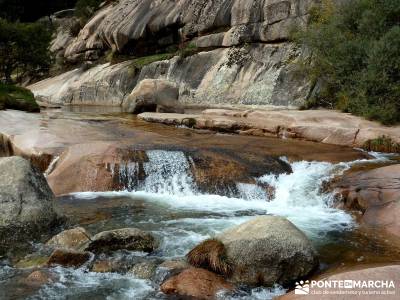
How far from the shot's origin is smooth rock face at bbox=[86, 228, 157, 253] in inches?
314

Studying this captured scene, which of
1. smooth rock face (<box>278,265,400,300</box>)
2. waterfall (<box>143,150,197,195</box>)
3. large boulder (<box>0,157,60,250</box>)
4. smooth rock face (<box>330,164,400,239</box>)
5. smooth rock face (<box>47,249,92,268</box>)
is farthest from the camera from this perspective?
waterfall (<box>143,150,197,195</box>)

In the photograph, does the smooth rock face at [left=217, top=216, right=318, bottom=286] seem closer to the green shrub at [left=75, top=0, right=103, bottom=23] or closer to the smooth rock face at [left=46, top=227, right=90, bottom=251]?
the smooth rock face at [left=46, top=227, right=90, bottom=251]

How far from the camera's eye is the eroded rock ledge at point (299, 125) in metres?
15.6

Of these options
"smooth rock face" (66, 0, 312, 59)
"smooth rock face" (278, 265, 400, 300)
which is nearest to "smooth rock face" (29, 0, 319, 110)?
"smooth rock face" (66, 0, 312, 59)

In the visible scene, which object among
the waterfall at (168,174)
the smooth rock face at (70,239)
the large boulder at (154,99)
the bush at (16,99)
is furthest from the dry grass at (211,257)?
the large boulder at (154,99)

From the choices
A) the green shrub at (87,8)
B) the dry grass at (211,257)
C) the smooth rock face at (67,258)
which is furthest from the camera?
the green shrub at (87,8)

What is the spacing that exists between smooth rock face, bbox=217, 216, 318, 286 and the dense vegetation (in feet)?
33.7

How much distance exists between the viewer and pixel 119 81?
107 ft

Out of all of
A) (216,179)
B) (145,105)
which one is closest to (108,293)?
(216,179)

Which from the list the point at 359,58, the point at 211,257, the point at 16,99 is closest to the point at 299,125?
the point at 359,58

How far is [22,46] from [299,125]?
28759 millimetres

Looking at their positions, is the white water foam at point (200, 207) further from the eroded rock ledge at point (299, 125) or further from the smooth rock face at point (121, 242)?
the eroded rock ledge at point (299, 125)

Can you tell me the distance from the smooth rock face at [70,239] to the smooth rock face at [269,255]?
2.40 metres

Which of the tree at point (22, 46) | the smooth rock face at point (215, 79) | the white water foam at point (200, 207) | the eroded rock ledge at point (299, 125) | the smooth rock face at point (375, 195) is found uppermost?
the tree at point (22, 46)
